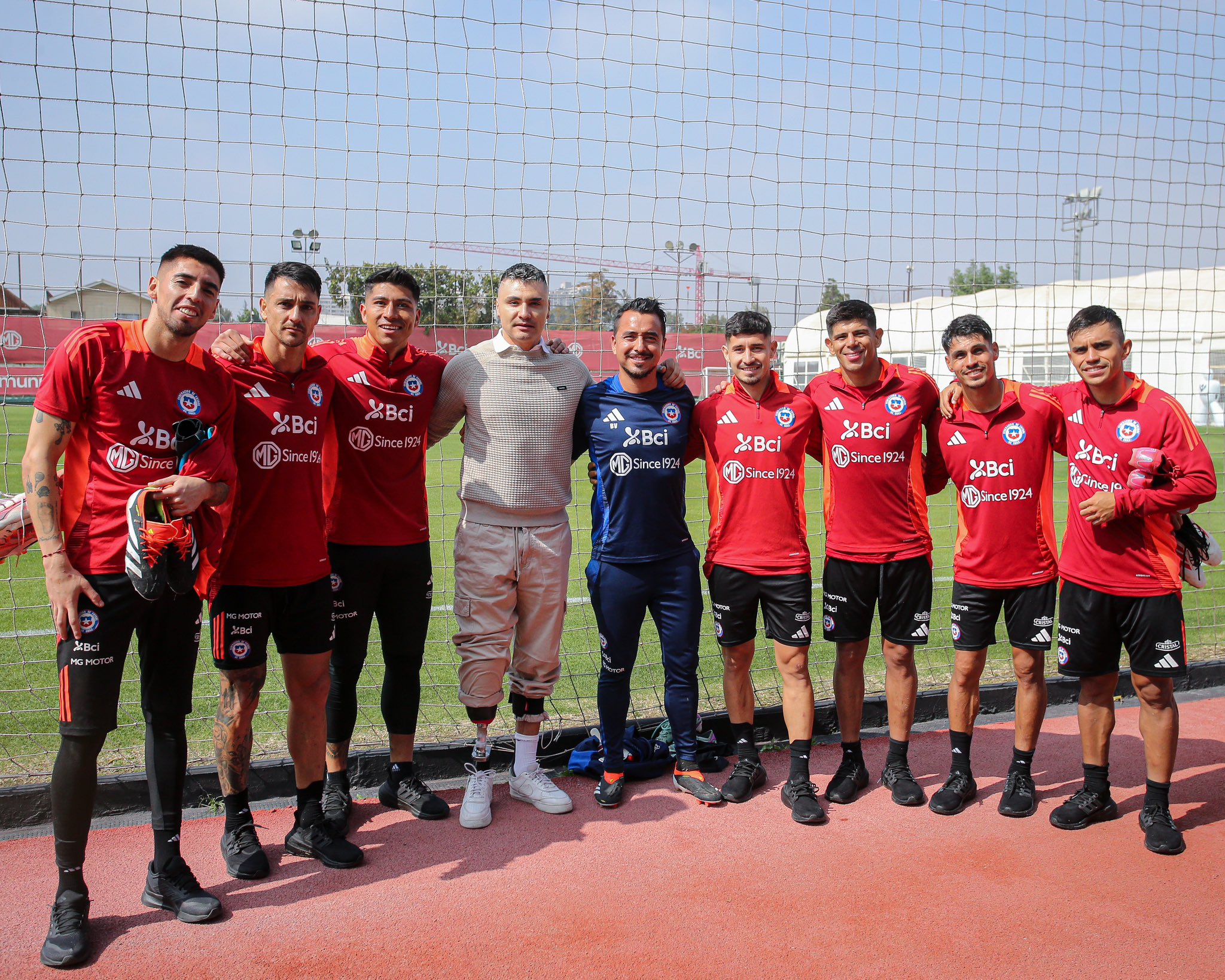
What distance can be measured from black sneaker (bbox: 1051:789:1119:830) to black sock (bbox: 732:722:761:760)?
1292mm

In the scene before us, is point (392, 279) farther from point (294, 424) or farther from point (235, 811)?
point (235, 811)

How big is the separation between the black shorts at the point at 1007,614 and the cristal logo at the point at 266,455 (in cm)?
295

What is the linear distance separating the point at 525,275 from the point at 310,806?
Answer: 2415 mm

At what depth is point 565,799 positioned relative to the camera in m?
3.84

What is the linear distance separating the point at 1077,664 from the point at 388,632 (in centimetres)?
299

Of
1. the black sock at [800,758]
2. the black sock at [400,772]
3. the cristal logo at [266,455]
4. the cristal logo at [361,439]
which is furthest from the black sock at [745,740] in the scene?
the cristal logo at [266,455]

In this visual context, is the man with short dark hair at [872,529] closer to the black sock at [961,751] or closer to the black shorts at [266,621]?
the black sock at [961,751]

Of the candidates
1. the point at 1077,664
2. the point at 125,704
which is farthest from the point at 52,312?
the point at 1077,664

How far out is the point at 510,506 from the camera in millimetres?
3807

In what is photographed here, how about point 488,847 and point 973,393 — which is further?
point 973,393

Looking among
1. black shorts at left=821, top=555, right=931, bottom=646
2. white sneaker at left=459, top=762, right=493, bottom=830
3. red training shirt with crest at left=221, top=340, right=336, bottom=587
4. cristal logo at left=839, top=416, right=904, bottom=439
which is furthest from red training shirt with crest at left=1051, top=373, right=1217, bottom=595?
red training shirt with crest at left=221, top=340, right=336, bottom=587

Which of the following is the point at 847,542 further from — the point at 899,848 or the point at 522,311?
the point at 522,311

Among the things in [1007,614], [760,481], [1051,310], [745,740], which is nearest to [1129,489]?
[1007,614]

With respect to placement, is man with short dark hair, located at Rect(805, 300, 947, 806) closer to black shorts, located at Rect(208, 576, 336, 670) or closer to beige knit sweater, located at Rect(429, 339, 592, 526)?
beige knit sweater, located at Rect(429, 339, 592, 526)
